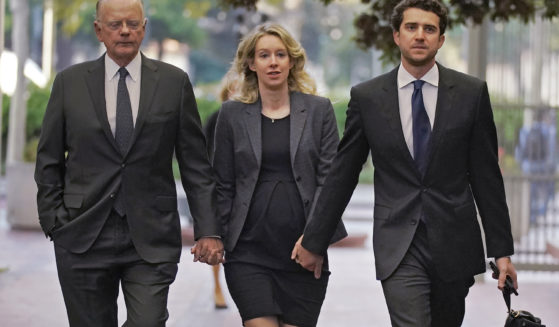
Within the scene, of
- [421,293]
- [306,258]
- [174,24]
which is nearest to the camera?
[421,293]

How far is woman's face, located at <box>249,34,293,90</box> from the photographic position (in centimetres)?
617

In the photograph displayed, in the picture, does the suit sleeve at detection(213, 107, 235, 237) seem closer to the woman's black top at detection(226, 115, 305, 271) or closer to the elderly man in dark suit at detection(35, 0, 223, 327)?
the woman's black top at detection(226, 115, 305, 271)

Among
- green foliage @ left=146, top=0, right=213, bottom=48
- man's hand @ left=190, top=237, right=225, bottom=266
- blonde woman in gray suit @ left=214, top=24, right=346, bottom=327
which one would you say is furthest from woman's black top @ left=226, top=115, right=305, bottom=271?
green foliage @ left=146, top=0, right=213, bottom=48

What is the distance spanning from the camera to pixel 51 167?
5.33 m

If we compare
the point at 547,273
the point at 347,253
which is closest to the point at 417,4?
the point at 547,273

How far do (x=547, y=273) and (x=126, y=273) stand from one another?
8.91 m

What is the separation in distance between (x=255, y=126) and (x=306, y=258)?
0.79 metres

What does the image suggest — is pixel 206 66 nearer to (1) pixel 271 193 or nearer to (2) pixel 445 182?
(1) pixel 271 193

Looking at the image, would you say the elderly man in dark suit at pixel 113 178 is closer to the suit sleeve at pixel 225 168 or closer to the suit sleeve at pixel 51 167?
the suit sleeve at pixel 51 167

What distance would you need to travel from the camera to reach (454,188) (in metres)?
5.20

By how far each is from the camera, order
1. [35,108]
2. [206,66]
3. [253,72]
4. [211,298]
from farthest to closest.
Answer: [206,66], [35,108], [211,298], [253,72]

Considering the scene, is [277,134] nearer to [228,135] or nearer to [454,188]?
[228,135]

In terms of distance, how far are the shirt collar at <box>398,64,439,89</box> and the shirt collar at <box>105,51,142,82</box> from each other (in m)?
1.17

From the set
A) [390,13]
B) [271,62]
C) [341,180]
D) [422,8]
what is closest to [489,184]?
[341,180]
